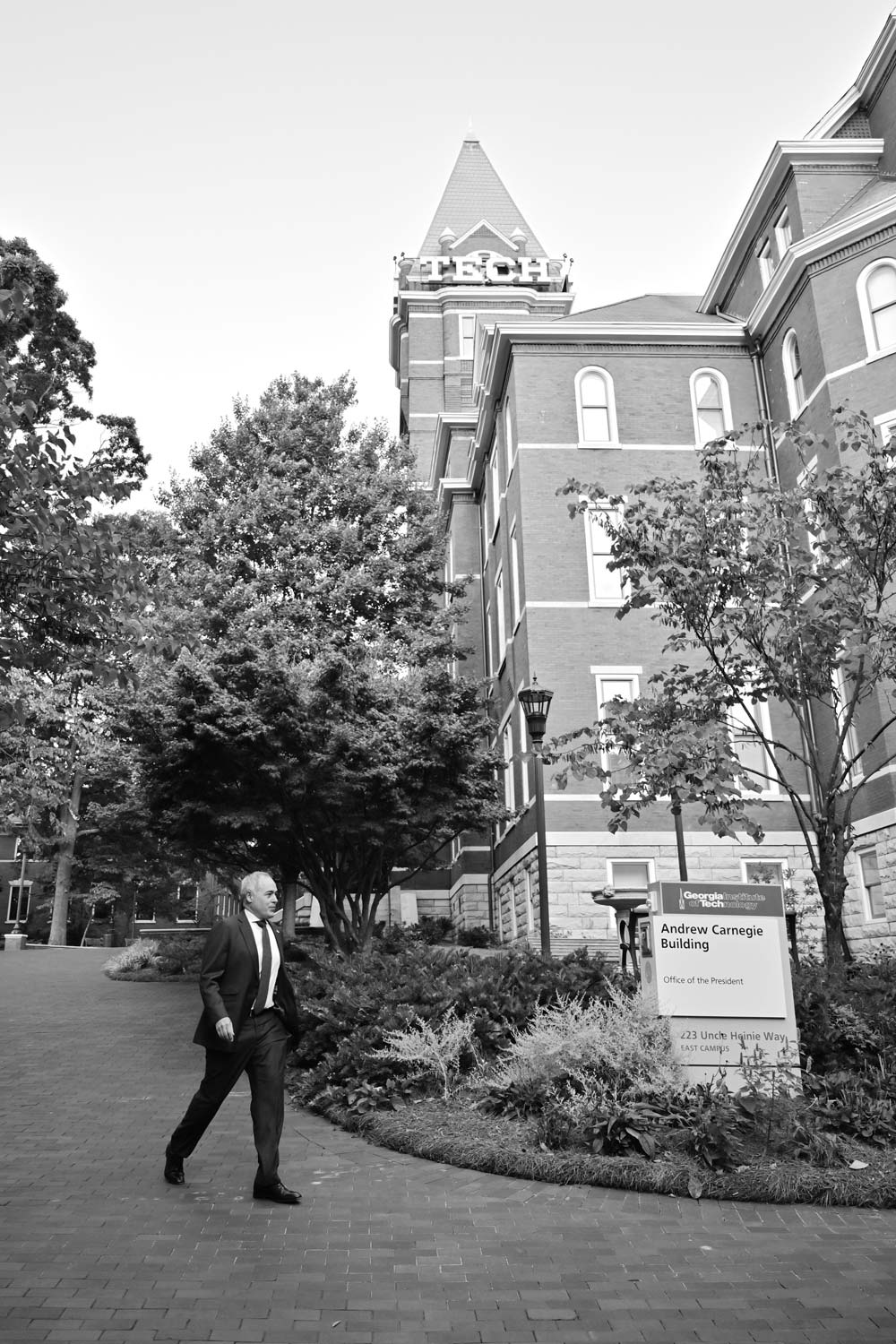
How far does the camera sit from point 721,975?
344 inches

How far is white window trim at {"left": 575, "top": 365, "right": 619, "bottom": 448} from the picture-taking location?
2591cm

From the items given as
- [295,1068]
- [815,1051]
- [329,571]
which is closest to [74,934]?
[329,571]

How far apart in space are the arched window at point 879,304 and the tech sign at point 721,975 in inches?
638

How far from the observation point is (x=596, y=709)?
936 inches

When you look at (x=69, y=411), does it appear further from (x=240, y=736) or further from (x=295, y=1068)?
(x=295, y=1068)

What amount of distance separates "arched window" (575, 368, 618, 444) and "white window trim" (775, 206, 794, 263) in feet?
15.0

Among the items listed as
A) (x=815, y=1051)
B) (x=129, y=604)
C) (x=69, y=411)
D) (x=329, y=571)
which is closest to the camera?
(x=815, y=1051)

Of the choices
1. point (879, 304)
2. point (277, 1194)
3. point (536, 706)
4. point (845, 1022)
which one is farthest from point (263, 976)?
point (879, 304)

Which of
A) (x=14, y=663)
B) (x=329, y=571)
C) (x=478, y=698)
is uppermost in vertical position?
(x=329, y=571)

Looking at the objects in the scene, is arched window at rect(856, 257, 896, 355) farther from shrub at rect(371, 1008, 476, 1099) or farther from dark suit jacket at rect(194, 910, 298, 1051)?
dark suit jacket at rect(194, 910, 298, 1051)

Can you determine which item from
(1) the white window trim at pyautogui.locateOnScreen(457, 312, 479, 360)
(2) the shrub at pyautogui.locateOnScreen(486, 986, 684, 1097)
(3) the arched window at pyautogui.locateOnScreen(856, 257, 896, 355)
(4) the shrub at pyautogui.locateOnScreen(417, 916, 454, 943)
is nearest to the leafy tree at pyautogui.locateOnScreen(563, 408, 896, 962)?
(2) the shrub at pyautogui.locateOnScreen(486, 986, 684, 1097)

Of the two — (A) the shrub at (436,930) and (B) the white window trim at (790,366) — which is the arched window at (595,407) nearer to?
(B) the white window trim at (790,366)

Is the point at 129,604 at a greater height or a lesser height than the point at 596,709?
lesser

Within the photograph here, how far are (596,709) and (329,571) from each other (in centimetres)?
708
